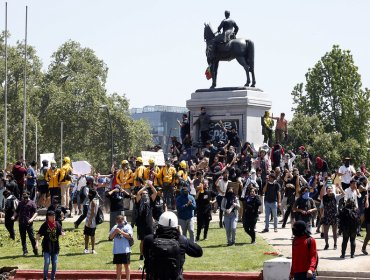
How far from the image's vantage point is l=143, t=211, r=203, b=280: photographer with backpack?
42.4 feet

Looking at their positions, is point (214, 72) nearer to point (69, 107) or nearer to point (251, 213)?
point (251, 213)

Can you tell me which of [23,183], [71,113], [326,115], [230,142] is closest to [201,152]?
[230,142]

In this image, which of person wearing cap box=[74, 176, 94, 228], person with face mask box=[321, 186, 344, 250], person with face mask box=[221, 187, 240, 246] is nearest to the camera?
person with face mask box=[321, 186, 344, 250]

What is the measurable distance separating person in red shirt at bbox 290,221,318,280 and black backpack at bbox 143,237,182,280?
3.54 metres

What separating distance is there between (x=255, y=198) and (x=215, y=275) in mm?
5470

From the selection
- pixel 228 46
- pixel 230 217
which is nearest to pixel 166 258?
pixel 230 217

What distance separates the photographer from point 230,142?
40.3 metres

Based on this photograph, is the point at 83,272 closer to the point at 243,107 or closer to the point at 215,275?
the point at 215,275

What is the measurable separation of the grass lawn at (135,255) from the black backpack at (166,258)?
8.97 m

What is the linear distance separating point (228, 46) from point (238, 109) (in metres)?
2.66

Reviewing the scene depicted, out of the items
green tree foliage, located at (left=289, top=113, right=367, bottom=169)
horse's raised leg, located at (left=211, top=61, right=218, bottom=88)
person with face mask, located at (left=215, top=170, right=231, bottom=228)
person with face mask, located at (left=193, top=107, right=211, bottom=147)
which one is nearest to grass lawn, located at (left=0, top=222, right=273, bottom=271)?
person with face mask, located at (left=215, top=170, right=231, bottom=228)

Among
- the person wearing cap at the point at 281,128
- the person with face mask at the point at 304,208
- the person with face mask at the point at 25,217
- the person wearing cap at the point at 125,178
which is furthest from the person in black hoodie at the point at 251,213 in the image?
the person wearing cap at the point at 281,128

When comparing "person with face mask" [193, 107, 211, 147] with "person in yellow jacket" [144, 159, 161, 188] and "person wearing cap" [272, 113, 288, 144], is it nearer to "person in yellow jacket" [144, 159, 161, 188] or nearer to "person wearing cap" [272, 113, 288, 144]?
"person wearing cap" [272, 113, 288, 144]

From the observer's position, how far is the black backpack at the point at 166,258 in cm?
1293
